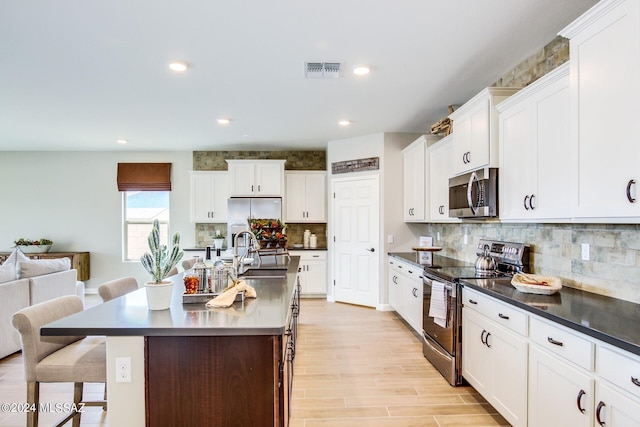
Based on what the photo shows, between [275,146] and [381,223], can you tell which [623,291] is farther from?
[275,146]

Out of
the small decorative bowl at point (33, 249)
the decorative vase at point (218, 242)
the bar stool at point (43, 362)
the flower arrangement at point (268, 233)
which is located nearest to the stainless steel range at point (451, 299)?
the flower arrangement at point (268, 233)

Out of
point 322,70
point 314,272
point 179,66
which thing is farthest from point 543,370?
point 314,272

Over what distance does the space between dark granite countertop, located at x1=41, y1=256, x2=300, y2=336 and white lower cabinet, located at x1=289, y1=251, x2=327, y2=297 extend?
4.07 meters

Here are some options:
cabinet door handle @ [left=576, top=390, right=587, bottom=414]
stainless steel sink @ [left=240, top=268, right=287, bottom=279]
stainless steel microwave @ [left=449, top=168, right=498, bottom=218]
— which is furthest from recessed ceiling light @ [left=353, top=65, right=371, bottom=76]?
cabinet door handle @ [left=576, top=390, right=587, bottom=414]

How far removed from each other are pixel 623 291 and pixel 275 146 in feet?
17.8

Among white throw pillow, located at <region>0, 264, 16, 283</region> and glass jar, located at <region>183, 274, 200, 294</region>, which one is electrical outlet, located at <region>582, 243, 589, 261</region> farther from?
white throw pillow, located at <region>0, 264, 16, 283</region>

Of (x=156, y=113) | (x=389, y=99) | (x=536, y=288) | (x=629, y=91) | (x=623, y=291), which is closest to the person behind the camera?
(x=629, y=91)

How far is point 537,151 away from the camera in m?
2.37

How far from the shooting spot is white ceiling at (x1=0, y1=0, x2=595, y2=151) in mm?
2268

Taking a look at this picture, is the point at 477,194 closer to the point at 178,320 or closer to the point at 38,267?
the point at 178,320

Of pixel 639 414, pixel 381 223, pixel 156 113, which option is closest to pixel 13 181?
pixel 156 113

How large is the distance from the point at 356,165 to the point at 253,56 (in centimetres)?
303

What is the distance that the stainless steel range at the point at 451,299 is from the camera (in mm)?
2875

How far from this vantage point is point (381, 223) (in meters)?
5.36
